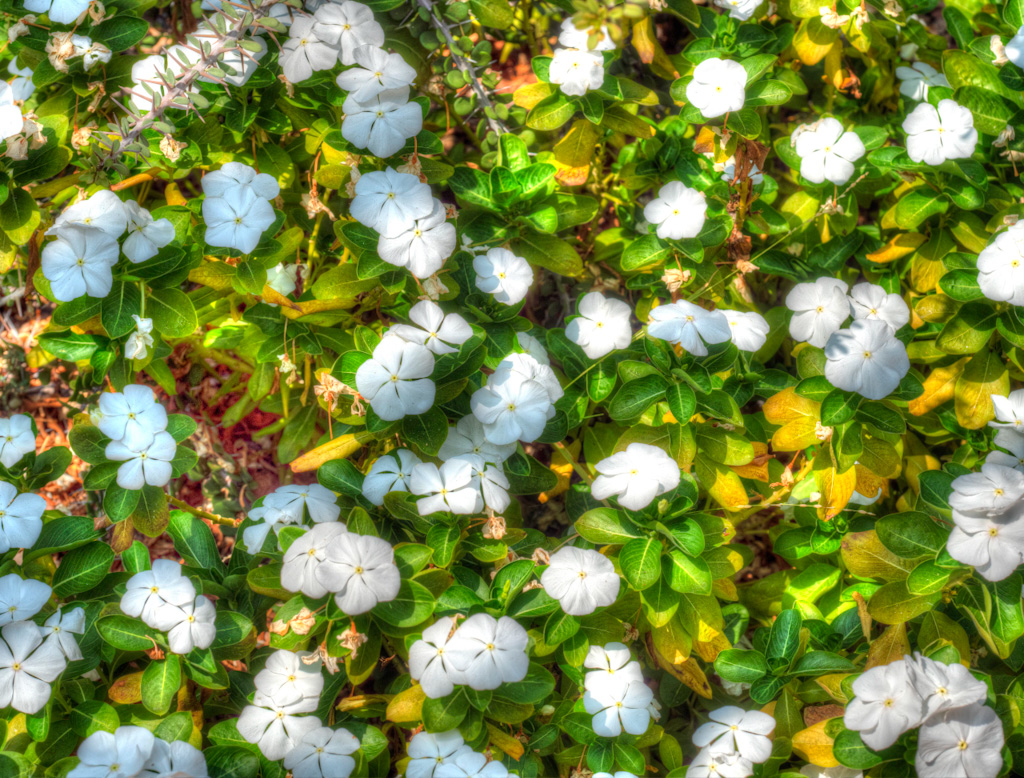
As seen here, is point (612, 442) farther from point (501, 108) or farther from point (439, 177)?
point (501, 108)

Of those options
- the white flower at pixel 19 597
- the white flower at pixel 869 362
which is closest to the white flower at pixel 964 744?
the white flower at pixel 869 362

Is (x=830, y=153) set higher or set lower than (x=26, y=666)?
higher

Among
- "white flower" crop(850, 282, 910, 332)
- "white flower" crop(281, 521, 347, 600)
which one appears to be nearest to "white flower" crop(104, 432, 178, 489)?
"white flower" crop(281, 521, 347, 600)

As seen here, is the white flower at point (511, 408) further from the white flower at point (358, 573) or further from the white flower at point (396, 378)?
the white flower at point (358, 573)

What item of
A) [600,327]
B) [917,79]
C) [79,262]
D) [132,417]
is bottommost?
[132,417]

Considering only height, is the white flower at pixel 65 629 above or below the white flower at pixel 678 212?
below

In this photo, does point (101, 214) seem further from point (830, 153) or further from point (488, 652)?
point (830, 153)

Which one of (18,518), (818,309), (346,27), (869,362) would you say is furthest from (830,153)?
(18,518)
